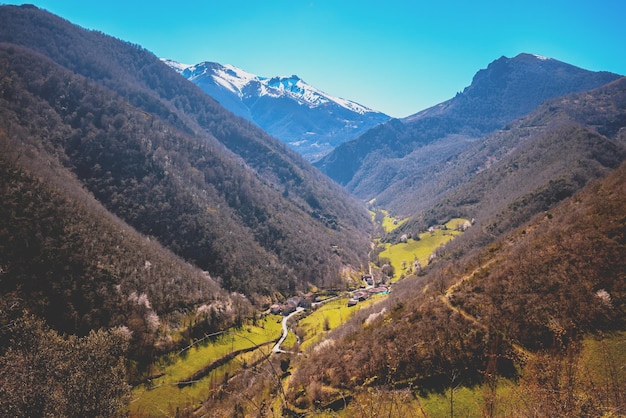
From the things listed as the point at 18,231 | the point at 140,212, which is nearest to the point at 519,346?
the point at 18,231

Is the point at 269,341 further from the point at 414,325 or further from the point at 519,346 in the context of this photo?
the point at 519,346

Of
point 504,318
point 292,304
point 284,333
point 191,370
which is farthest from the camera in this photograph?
point 292,304

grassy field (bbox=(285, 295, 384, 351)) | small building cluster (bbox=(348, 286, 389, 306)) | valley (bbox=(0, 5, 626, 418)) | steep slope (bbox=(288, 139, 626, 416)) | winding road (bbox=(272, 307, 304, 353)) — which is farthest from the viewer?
small building cluster (bbox=(348, 286, 389, 306))

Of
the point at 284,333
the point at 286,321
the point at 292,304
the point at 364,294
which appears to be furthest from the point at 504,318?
the point at 292,304

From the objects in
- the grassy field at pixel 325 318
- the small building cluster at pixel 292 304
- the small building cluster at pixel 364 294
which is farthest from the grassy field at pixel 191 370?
the small building cluster at pixel 364 294

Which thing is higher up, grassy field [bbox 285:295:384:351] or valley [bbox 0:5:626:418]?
valley [bbox 0:5:626:418]

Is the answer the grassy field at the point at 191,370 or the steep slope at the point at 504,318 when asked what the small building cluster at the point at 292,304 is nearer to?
the grassy field at the point at 191,370

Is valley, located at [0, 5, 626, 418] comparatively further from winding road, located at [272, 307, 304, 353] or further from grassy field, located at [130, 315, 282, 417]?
winding road, located at [272, 307, 304, 353]

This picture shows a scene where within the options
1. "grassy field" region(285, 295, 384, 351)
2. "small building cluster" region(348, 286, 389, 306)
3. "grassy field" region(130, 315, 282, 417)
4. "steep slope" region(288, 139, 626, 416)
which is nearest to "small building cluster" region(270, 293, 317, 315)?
"grassy field" region(285, 295, 384, 351)

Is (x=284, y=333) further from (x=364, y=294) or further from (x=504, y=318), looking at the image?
(x=504, y=318)
